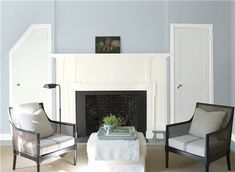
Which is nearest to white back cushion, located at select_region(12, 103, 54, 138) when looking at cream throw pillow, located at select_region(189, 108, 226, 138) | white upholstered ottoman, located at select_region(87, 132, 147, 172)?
white upholstered ottoman, located at select_region(87, 132, 147, 172)

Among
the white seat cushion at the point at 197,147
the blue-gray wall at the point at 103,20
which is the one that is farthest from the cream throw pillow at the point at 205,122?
the blue-gray wall at the point at 103,20

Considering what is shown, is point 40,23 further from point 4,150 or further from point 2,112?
point 4,150

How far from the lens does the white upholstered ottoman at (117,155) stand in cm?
342

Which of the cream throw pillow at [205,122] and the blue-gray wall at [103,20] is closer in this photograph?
the cream throw pillow at [205,122]

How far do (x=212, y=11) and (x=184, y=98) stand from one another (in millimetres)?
1697

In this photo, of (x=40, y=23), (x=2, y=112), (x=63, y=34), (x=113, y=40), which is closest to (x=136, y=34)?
(x=113, y=40)

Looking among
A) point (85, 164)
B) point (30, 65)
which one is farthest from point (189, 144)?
point (30, 65)

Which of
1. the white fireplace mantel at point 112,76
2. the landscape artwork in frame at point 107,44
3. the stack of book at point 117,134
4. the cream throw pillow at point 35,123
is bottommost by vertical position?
the stack of book at point 117,134

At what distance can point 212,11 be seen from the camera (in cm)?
533

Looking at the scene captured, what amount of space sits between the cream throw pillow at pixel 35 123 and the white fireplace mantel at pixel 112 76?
1396mm

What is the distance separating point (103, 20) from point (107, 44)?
17.7 inches

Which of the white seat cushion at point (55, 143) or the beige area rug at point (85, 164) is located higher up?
the white seat cushion at point (55, 143)

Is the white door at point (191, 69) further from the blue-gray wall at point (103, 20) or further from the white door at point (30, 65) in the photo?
the white door at point (30, 65)

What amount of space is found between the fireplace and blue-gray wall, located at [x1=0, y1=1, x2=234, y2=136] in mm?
821
